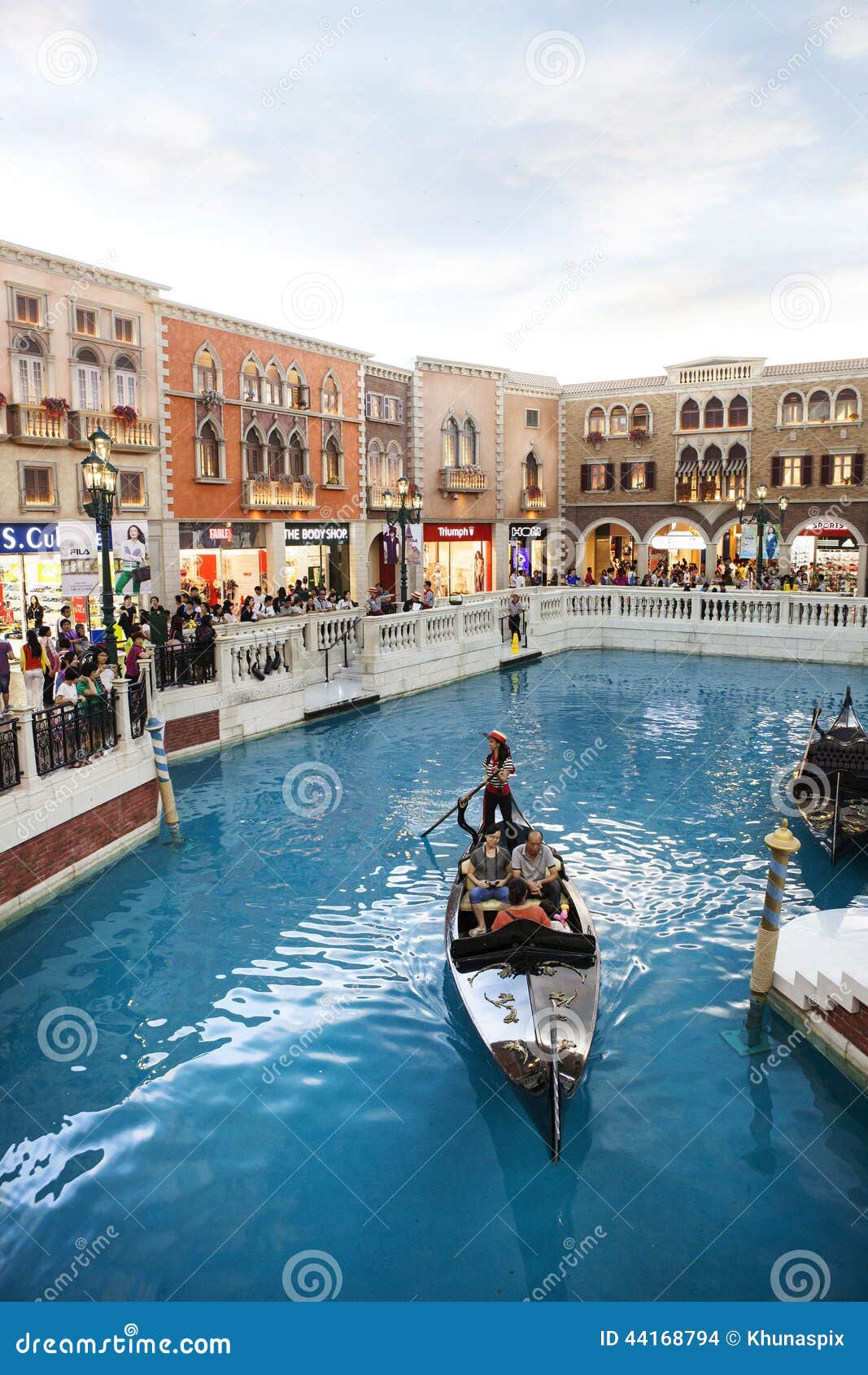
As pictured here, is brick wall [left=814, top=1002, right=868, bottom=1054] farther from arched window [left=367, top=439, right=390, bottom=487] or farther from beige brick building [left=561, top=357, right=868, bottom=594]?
arched window [left=367, top=439, right=390, bottom=487]

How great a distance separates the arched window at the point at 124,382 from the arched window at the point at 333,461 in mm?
7022

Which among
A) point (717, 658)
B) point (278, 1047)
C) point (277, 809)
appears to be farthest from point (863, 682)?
point (278, 1047)

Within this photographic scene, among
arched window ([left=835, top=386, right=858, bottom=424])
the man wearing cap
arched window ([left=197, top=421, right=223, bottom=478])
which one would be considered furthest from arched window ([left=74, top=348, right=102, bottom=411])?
arched window ([left=835, top=386, right=858, bottom=424])

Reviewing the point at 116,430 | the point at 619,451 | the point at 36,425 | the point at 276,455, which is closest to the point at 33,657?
the point at 36,425

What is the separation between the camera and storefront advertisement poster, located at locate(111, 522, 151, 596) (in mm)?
19719

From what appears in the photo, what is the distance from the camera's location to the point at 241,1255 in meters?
5.06

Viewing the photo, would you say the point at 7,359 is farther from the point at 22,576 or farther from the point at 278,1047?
the point at 278,1047

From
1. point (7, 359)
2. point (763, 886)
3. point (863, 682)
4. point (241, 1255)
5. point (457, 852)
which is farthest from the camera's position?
point (863, 682)

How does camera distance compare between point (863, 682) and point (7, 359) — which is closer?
point (7, 359)

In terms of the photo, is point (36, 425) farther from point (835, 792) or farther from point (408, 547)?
point (835, 792)

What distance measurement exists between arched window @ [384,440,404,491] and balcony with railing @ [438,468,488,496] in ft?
5.61

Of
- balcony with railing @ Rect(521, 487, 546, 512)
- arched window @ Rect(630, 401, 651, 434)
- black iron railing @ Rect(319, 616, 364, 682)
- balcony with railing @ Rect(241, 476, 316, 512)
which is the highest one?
arched window @ Rect(630, 401, 651, 434)

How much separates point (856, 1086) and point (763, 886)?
3540mm
